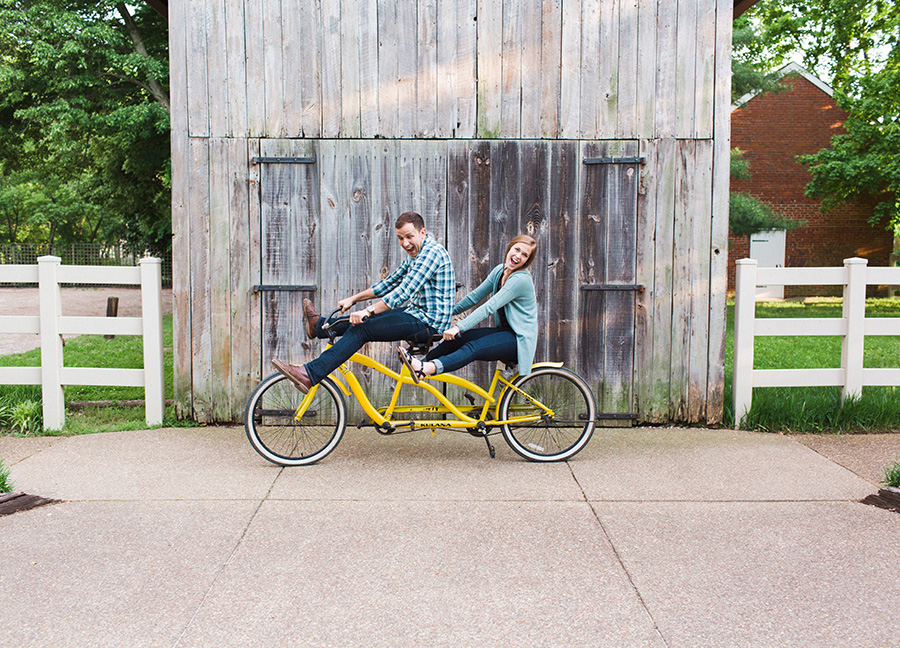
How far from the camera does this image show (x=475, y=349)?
210 inches

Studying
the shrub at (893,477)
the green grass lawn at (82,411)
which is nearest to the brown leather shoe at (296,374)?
the green grass lawn at (82,411)

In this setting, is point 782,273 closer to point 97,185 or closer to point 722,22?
point 722,22

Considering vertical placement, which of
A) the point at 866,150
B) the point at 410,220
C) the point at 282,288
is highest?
the point at 866,150

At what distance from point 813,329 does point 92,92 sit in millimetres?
17430

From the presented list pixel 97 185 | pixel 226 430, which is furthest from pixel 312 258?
pixel 97 185

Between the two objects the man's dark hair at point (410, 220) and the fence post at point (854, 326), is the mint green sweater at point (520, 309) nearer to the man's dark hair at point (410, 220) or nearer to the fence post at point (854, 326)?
the man's dark hair at point (410, 220)

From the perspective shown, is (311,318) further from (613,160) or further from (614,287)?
(613,160)

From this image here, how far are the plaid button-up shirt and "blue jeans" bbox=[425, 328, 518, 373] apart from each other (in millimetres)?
173

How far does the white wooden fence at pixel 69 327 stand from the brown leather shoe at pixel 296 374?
1828mm

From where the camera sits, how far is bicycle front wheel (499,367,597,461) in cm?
545

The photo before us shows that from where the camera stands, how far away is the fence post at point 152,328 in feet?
20.6

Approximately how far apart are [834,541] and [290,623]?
9.13 feet

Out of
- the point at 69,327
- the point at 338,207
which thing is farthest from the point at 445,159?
the point at 69,327

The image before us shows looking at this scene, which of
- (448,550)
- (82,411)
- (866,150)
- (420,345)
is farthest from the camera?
(866,150)
